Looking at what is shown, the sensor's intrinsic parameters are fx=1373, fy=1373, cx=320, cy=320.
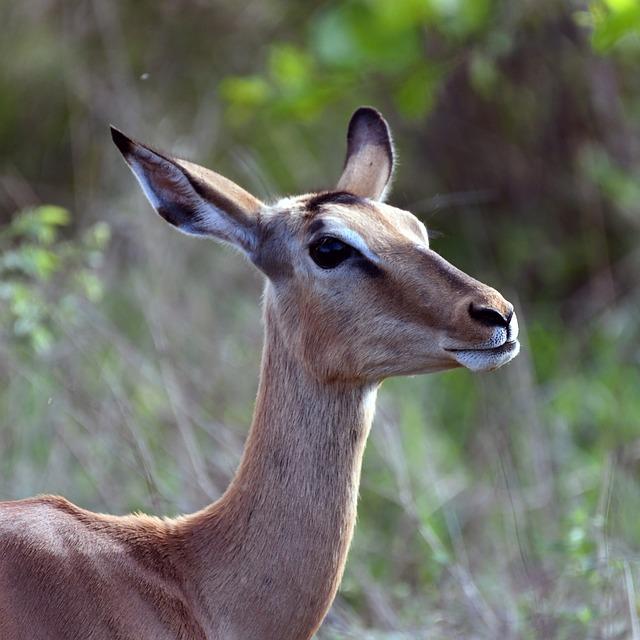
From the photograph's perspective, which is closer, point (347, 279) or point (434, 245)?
point (347, 279)

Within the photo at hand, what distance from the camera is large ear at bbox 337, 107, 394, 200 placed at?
5484 millimetres

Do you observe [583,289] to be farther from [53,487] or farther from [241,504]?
[241,504]

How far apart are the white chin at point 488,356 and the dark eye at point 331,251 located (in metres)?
0.56

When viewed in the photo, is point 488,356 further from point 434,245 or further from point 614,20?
point 434,245

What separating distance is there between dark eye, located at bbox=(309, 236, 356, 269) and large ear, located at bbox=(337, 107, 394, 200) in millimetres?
665

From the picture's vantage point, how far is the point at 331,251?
4691mm

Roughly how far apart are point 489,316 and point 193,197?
1.14m

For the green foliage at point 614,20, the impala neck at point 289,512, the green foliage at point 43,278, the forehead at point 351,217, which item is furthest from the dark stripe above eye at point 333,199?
the green foliage at point 614,20

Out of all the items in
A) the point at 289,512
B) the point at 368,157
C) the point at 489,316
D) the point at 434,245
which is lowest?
the point at 289,512

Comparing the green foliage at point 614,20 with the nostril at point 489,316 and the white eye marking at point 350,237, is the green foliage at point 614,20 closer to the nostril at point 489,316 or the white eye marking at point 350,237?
the white eye marking at point 350,237

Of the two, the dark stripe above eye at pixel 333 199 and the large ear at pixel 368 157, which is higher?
the large ear at pixel 368 157

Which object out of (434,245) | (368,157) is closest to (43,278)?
(368,157)

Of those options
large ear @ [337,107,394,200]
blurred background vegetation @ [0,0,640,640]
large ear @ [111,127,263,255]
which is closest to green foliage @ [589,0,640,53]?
blurred background vegetation @ [0,0,640,640]

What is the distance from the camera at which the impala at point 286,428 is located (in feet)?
14.3
